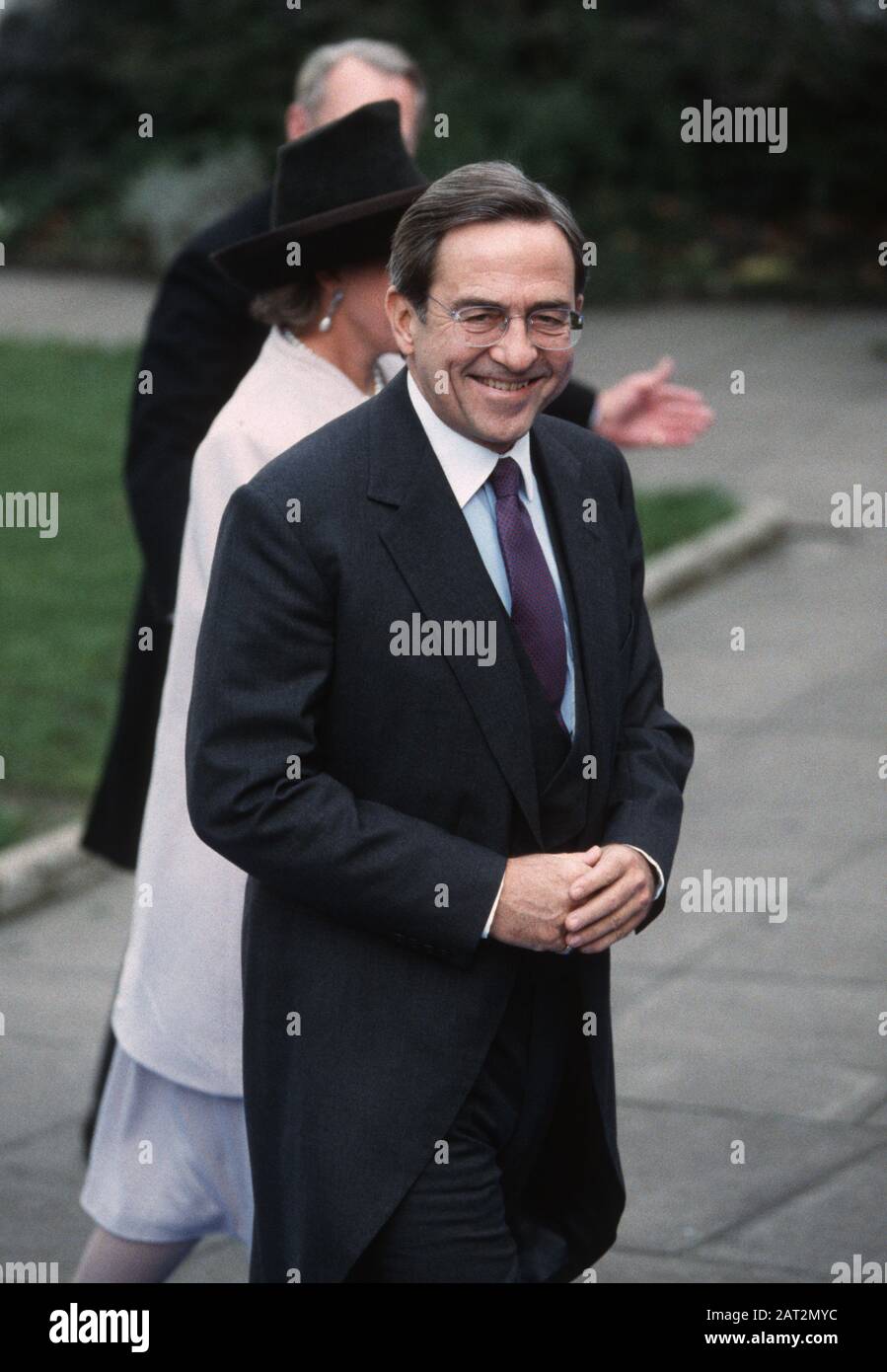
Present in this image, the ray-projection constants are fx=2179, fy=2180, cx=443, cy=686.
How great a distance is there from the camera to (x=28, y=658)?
937 cm

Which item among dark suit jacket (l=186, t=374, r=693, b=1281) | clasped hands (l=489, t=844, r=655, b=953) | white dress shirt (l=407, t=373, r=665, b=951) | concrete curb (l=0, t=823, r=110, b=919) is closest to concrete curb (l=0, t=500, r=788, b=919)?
concrete curb (l=0, t=823, r=110, b=919)

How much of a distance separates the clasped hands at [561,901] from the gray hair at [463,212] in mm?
762

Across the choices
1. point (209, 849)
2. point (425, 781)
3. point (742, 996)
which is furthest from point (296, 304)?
point (742, 996)

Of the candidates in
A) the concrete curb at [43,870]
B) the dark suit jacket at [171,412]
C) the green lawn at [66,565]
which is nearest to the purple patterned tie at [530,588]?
the dark suit jacket at [171,412]

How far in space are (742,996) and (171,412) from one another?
236 centimetres

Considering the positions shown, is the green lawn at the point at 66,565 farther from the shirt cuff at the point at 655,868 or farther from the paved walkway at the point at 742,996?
the shirt cuff at the point at 655,868

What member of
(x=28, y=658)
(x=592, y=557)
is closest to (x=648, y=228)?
(x=28, y=658)

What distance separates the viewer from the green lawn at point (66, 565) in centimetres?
822

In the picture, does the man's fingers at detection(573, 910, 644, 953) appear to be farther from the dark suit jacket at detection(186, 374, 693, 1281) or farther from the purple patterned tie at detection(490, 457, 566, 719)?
the purple patterned tie at detection(490, 457, 566, 719)

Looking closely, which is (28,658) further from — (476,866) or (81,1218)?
(476,866)

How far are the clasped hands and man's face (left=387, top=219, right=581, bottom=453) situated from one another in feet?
1.92

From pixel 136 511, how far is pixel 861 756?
3.90 metres

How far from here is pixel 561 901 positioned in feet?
9.40

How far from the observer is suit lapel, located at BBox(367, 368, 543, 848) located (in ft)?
9.51
